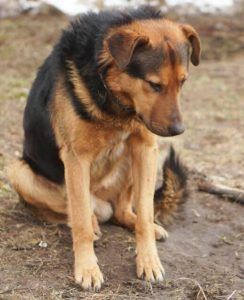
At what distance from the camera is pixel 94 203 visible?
16.9 feet

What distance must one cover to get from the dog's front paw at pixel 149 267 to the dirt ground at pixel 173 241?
0.07 meters

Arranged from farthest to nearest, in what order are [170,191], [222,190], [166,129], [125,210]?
1. [222,190]
2. [170,191]
3. [125,210]
4. [166,129]

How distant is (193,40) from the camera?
4395 millimetres

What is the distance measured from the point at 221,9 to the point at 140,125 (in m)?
11.9

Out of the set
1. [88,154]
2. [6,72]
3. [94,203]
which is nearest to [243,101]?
[6,72]

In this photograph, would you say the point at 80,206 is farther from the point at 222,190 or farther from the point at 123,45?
the point at 222,190

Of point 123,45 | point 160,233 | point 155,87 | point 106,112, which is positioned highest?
point 123,45

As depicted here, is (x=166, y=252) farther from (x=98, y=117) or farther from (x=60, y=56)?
(x=60, y=56)

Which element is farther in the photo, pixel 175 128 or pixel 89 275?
pixel 89 275

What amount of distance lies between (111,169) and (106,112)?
2.37 feet

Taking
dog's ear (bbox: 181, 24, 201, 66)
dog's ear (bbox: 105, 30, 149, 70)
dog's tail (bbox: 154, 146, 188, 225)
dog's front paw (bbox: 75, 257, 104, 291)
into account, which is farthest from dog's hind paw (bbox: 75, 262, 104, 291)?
dog's ear (bbox: 181, 24, 201, 66)

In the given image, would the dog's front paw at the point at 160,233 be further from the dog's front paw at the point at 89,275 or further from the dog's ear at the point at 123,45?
the dog's ear at the point at 123,45

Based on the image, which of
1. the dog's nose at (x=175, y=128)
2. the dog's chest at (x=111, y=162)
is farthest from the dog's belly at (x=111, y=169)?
the dog's nose at (x=175, y=128)

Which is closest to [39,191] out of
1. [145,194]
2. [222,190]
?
[145,194]
